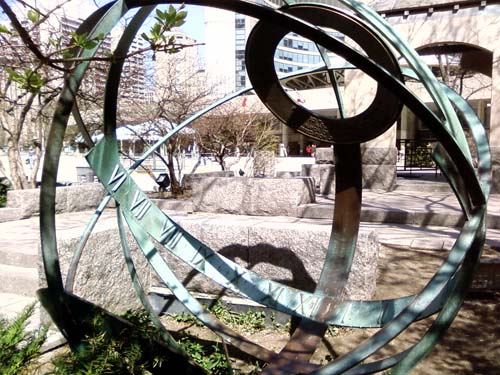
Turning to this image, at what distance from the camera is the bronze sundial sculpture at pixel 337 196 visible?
2748mm

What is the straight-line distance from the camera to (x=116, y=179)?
12.4 ft

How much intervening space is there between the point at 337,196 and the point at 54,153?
2.58m

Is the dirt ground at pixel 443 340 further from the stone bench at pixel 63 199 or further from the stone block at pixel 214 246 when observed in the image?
the stone bench at pixel 63 199

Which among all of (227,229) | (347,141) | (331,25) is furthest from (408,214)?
(331,25)

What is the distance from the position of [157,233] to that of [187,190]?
1308 centimetres

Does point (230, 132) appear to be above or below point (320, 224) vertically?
above

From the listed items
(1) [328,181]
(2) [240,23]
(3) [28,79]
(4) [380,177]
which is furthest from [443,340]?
(2) [240,23]

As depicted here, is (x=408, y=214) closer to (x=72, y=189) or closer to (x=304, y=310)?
(x=304, y=310)

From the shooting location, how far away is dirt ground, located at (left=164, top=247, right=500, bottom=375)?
4.37m

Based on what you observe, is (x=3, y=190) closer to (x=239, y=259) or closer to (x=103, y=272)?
(x=103, y=272)

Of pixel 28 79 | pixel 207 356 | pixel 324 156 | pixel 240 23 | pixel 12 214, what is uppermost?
pixel 240 23

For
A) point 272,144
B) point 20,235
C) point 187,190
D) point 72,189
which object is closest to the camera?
point 20,235

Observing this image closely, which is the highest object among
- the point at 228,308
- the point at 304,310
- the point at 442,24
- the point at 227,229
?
the point at 442,24

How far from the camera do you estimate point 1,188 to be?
13.5 metres
